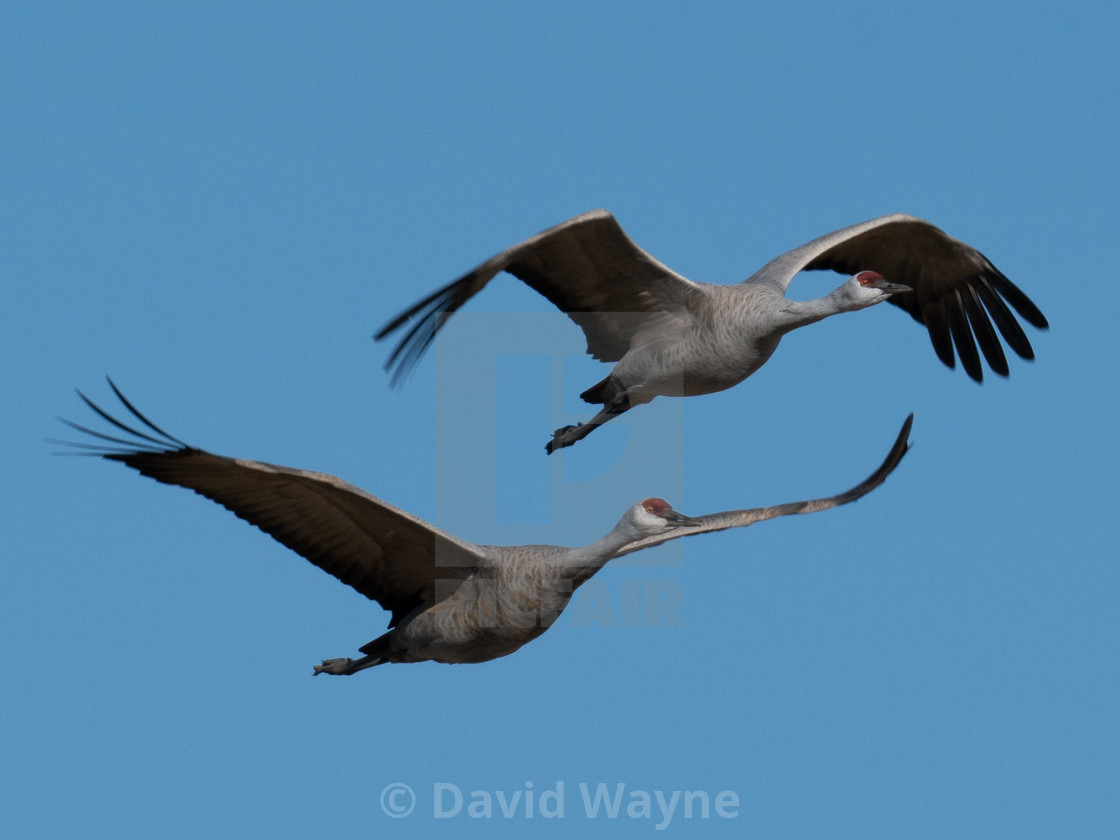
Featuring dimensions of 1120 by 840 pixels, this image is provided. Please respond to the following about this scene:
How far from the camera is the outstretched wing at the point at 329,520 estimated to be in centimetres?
1094

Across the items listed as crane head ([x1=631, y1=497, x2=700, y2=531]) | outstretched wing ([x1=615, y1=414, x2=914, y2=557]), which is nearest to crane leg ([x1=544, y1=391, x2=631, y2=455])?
outstretched wing ([x1=615, y1=414, x2=914, y2=557])

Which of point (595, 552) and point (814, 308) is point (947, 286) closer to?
point (814, 308)

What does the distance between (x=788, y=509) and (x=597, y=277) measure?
7.63 ft

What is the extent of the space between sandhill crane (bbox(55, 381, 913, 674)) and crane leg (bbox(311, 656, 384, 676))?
0.42ft

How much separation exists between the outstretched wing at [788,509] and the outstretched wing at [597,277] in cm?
181

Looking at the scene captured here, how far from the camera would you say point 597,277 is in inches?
516

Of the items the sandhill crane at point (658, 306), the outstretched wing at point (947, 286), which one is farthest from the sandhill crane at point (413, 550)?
the outstretched wing at point (947, 286)

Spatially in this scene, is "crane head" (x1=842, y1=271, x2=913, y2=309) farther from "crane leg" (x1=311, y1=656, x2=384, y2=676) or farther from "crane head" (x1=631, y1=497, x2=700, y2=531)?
"crane leg" (x1=311, y1=656, x2=384, y2=676)

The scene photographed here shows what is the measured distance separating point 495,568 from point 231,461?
1991 mm

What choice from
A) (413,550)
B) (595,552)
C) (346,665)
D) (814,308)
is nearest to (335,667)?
(346,665)

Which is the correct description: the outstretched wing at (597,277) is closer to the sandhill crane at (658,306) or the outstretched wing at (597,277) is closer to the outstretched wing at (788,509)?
the sandhill crane at (658,306)

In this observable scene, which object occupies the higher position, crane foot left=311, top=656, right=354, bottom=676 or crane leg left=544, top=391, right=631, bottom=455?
crane leg left=544, top=391, right=631, bottom=455

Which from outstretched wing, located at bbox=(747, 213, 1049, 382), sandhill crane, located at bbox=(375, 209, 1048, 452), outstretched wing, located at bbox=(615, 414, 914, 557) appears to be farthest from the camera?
outstretched wing, located at bbox=(747, 213, 1049, 382)

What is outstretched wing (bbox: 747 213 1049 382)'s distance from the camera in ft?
48.5
